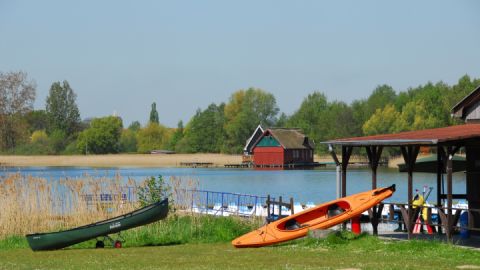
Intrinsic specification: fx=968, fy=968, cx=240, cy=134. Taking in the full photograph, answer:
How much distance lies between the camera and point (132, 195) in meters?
31.4

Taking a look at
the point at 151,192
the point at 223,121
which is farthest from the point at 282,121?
the point at 151,192

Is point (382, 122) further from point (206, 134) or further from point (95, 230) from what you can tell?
point (95, 230)

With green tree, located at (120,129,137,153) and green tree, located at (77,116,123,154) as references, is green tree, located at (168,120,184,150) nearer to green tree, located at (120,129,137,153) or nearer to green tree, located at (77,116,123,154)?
green tree, located at (120,129,137,153)

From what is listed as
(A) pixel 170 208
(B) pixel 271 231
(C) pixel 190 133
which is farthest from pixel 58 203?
(C) pixel 190 133

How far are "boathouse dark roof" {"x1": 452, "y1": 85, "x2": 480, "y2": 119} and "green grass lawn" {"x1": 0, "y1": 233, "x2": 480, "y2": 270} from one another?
18.4 ft

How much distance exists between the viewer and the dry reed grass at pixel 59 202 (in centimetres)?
2859

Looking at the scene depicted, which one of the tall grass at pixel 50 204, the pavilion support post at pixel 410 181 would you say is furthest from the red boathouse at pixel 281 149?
the pavilion support post at pixel 410 181

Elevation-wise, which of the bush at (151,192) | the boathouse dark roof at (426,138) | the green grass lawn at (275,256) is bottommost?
the green grass lawn at (275,256)

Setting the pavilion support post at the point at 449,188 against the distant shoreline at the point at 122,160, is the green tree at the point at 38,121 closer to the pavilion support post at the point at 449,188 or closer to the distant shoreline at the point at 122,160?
the distant shoreline at the point at 122,160

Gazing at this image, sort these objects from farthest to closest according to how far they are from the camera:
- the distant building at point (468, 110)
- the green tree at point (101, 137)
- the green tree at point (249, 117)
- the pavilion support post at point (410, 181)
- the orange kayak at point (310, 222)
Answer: the green tree at point (101, 137), the green tree at point (249, 117), the distant building at point (468, 110), the orange kayak at point (310, 222), the pavilion support post at point (410, 181)

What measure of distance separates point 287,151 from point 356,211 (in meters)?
101

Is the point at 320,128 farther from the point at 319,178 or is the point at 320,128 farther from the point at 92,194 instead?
the point at 92,194

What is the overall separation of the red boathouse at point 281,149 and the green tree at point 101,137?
132 ft

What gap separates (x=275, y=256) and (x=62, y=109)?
529ft
